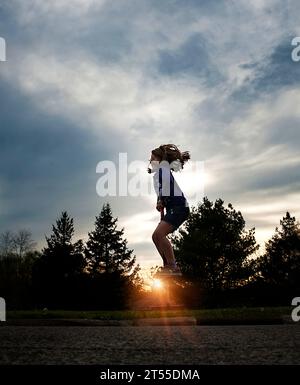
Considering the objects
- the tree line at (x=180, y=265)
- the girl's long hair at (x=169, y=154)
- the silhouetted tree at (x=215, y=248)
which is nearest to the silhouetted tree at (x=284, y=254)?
the tree line at (x=180, y=265)

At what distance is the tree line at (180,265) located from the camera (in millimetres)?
42106

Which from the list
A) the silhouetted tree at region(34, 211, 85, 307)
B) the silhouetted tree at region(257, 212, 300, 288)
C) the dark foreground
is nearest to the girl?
the dark foreground

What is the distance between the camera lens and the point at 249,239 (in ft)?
146

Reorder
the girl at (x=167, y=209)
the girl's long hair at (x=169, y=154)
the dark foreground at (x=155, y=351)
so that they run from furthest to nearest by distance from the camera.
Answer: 1. the girl's long hair at (x=169, y=154)
2. the girl at (x=167, y=209)
3. the dark foreground at (x=155, y=351)

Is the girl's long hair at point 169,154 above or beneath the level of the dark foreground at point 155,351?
above

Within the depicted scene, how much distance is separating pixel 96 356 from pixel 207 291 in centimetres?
3934

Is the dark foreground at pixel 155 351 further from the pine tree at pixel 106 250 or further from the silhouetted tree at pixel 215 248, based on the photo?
the pine tree at pixel 106 250

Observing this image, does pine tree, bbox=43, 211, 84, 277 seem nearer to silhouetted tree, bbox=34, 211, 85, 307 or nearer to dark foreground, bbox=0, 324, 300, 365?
silhouetted tree, bbox=34, 211, 85, 307

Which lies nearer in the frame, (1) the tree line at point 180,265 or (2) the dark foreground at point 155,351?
(2) the dark foreground at point 155,351

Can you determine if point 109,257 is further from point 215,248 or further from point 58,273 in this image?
point 215,248

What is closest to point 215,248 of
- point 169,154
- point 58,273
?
point 58,273

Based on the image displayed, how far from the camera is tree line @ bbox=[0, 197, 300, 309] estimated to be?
42.1m

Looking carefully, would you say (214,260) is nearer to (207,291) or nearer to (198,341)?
(207,291)
